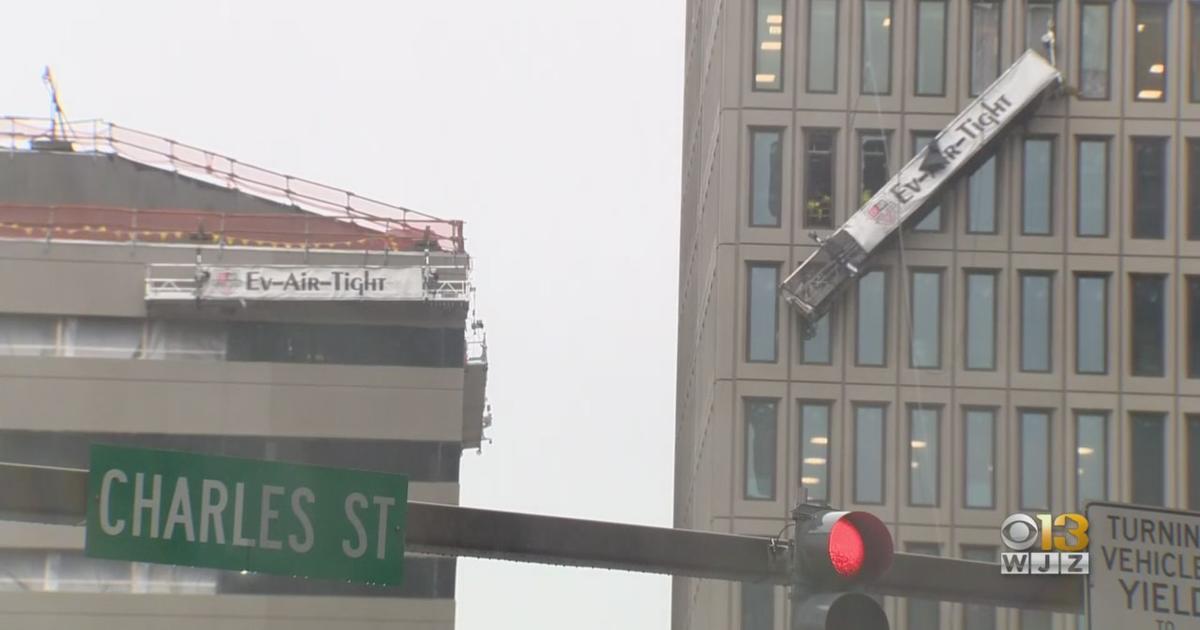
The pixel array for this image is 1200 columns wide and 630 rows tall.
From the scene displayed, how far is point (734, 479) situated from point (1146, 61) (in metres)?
14.7

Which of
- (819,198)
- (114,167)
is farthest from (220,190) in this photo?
(819,198)

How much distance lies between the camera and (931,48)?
175 feet

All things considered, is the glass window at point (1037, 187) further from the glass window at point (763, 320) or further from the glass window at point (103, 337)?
the glass window at point (103, 337)

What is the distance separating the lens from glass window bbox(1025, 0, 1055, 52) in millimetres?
53281

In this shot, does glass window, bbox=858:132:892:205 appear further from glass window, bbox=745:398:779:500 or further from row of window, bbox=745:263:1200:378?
glass window, bbox=745:398:779:500

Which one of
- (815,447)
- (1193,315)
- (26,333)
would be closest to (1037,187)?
(1193,315)

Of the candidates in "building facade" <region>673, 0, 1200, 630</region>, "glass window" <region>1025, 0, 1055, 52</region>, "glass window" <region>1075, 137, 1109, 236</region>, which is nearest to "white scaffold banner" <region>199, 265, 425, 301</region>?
"building facade" <region>673, 0, 1200, 630</region>

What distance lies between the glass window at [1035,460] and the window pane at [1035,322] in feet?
4.11

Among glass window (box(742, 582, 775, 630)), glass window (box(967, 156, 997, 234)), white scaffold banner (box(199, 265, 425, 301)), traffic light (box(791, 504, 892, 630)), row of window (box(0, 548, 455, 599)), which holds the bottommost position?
row of window (box(0, 548, 455, 599))

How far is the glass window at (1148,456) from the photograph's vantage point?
169ft

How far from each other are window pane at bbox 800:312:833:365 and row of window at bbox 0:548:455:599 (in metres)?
18.8

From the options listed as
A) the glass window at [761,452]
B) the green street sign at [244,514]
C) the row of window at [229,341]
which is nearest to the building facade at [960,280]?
the glass window at [761,452]

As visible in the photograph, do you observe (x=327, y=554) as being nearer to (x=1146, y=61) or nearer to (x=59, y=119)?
(x=1146, y=61)

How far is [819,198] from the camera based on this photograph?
52906mm
